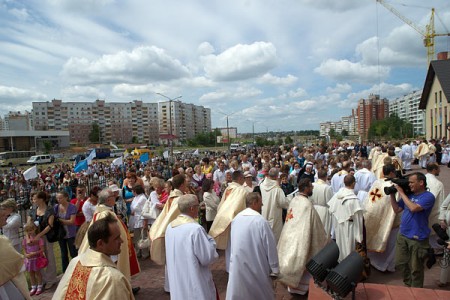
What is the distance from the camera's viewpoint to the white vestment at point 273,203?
650cm

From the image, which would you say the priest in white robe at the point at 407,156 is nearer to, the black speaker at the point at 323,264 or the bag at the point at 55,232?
the black speaker at the point at 323,264

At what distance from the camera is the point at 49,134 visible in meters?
85.8

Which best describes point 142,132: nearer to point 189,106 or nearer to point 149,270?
point 189,106

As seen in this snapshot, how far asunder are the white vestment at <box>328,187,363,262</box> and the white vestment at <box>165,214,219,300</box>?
2.80m

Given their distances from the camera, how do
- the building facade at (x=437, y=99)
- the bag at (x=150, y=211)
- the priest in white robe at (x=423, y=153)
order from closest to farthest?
the bag at (x=150, y=211)
the priest in white robe at (x=423, y=153)
the building facade at (x=437, y=99)

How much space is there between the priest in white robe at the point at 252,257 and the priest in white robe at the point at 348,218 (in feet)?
6.35

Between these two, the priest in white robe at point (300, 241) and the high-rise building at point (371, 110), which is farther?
the high-rise building at point (371, 110)

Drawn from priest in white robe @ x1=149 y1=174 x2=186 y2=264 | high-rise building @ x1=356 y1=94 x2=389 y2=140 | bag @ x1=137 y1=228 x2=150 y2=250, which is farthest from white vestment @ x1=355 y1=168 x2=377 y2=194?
high-rise building @ x1=356 y1=94 x2=389 y2=140

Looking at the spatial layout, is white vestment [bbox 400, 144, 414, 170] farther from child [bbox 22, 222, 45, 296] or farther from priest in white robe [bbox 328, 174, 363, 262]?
child [bbox 22, 222, 45, 296]

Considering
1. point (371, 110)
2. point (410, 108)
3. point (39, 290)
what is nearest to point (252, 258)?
point (39, 290)

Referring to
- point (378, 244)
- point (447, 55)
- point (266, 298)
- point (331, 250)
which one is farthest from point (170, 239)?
point (447, 55)

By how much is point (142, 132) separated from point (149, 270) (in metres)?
137

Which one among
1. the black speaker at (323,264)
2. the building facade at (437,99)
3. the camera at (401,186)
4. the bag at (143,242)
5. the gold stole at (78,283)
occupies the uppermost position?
the building facade at (437,99)

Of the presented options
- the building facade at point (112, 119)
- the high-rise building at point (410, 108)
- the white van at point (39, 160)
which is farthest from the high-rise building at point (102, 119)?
the high-rise building at point (410, 108)
